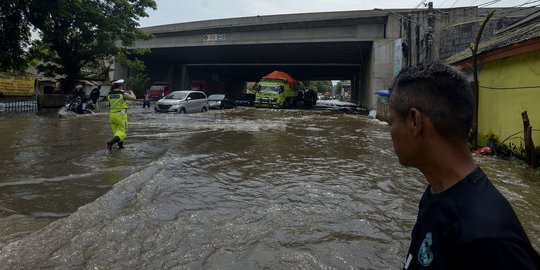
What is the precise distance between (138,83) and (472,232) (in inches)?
1870

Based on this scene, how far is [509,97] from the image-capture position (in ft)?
31.9

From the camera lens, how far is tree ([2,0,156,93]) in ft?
68.2

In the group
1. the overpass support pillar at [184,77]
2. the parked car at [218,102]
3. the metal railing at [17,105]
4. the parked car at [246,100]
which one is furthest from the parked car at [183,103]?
the overpass support pillar at [184,77]

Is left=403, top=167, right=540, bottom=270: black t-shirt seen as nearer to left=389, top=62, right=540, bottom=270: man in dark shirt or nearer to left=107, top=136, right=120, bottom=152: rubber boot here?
left=389, top=62, right=540, bottom=270: man in dark shirt

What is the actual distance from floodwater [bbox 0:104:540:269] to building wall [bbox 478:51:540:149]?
3.75 feet

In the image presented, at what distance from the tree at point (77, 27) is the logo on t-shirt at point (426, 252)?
23085mm

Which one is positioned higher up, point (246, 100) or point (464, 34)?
point (464, 34)

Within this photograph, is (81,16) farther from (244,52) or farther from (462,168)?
(462,168)

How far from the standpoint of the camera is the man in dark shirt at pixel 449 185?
3.19 feet

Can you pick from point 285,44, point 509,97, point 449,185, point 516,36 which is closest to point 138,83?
point 285,44

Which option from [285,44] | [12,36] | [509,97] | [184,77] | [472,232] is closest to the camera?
[472,232]

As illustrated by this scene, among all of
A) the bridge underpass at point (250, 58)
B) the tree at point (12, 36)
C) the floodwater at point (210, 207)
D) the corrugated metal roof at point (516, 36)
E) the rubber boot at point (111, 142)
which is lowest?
the floodwater at point (210, 207)

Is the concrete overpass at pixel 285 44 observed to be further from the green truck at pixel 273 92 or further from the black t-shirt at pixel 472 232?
the black t-shirt at pixel 472 232

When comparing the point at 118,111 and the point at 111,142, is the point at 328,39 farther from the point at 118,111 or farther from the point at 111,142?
the point at 111,142
